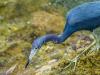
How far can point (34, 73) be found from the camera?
Result: 19.5 ft

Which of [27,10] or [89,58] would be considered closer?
[89,58]

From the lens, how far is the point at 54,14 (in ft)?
26.4

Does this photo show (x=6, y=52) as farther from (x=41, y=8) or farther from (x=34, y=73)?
(x=41, y=8)

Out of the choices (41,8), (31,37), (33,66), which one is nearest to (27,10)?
(41,8)

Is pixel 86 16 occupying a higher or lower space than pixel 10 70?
higher

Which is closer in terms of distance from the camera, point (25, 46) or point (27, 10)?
point (25, 46)

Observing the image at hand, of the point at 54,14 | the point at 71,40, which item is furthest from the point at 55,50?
the point at 54,14

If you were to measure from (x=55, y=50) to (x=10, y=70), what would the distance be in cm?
75

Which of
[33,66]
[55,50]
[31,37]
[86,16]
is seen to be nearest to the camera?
[86,16]

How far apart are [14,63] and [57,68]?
3.08 feet

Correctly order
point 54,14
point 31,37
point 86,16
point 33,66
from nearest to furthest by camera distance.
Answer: point 86,16 → point 33,66 → point 31,37 → point 54,14

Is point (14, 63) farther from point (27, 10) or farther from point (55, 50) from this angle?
point (27, 10)

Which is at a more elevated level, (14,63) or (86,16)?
(86,16)

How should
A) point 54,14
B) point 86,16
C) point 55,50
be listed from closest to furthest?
1. point 86,16
2. point 55,50
3. point 54,14
